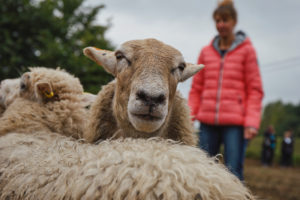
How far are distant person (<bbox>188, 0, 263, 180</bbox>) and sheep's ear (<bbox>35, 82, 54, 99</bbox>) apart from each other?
5.50 ft

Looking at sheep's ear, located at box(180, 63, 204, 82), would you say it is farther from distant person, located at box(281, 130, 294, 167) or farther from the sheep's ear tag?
distant person, located at box(281, 130, 294, 167)

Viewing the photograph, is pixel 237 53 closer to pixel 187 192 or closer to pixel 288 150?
pixel 187 192

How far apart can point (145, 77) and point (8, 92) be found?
177 centimetres

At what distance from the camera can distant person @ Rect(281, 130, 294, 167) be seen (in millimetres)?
16266

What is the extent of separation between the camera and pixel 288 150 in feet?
55.3

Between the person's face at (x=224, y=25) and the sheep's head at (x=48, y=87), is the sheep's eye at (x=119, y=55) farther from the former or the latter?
the person's face at (x=224, y=25)

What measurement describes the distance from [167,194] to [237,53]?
2.47 meters

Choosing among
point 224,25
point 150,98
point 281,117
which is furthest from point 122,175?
point 281,117

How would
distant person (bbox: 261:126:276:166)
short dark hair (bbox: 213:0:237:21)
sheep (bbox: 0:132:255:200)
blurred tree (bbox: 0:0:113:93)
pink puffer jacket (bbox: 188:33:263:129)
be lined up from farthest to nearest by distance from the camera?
1. distant person (bbox: 261:126:276:166)
2. blurred tree (bbox: 0:0:113:93)
3. short dark hair (bbox: 213:0:237:21)
4. pink puffer jacket (bbox: 188:33:263:129)
5. sheep (bbox: 0:132:255:200)

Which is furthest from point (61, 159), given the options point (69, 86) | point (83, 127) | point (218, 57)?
point (218, 57)

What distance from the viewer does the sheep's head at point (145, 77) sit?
1920 millimetres

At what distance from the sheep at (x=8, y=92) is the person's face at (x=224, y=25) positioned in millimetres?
2364

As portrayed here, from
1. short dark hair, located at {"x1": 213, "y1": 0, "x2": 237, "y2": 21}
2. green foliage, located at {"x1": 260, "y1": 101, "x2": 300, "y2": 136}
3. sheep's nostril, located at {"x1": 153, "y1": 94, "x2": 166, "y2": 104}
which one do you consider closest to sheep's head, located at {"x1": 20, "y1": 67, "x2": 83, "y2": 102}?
sheep's nostril, located at {"x1": 153, "y1": 94, "x2": 166, "y2": 104}

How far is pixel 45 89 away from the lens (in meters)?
2.53
